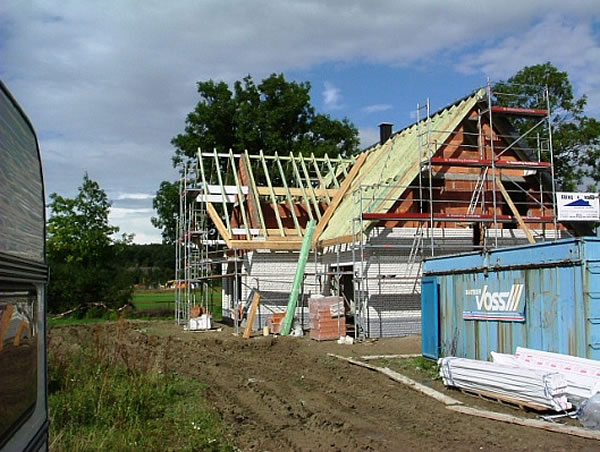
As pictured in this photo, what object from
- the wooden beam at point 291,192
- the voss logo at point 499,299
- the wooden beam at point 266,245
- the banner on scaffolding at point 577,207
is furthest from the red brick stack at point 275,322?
the voss logo at point 499,299

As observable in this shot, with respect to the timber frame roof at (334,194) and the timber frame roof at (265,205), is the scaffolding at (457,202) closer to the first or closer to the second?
the timber frame roof at (334,194)

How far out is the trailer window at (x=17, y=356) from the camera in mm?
3152

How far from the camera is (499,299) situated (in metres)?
11.3

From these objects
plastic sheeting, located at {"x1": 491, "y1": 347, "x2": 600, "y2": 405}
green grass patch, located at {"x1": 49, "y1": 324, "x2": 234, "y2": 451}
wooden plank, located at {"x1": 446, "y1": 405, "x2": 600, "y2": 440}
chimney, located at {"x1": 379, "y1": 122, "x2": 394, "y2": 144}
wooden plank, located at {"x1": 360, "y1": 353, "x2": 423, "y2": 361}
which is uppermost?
chimney, located at {"x1": 379, "y1": 122, "x2": 394, "y2": 144}

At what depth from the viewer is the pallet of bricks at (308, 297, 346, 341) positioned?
59.7 feet

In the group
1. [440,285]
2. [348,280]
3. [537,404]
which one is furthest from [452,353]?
[348,280]

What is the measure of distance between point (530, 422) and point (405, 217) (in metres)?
10.2

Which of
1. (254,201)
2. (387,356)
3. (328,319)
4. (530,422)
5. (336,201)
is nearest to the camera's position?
(530,422)

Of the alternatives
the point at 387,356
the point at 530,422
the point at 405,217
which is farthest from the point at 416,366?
the point at 405,217

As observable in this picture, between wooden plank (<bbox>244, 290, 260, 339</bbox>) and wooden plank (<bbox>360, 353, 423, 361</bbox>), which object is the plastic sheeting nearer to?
wooden plank (<bbox>360, 353, 423, 361</bbox>)

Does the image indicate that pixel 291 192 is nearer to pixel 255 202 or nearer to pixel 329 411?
pixel 255 202

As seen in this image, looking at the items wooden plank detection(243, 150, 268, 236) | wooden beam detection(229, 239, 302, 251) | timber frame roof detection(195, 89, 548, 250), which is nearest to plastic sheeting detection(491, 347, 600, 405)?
timber frame roof detection(195, 89, 548, 250)

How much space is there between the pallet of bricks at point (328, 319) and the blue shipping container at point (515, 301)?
480 cm

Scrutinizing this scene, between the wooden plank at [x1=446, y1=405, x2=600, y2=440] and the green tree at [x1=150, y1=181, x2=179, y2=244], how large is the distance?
31.5 m
